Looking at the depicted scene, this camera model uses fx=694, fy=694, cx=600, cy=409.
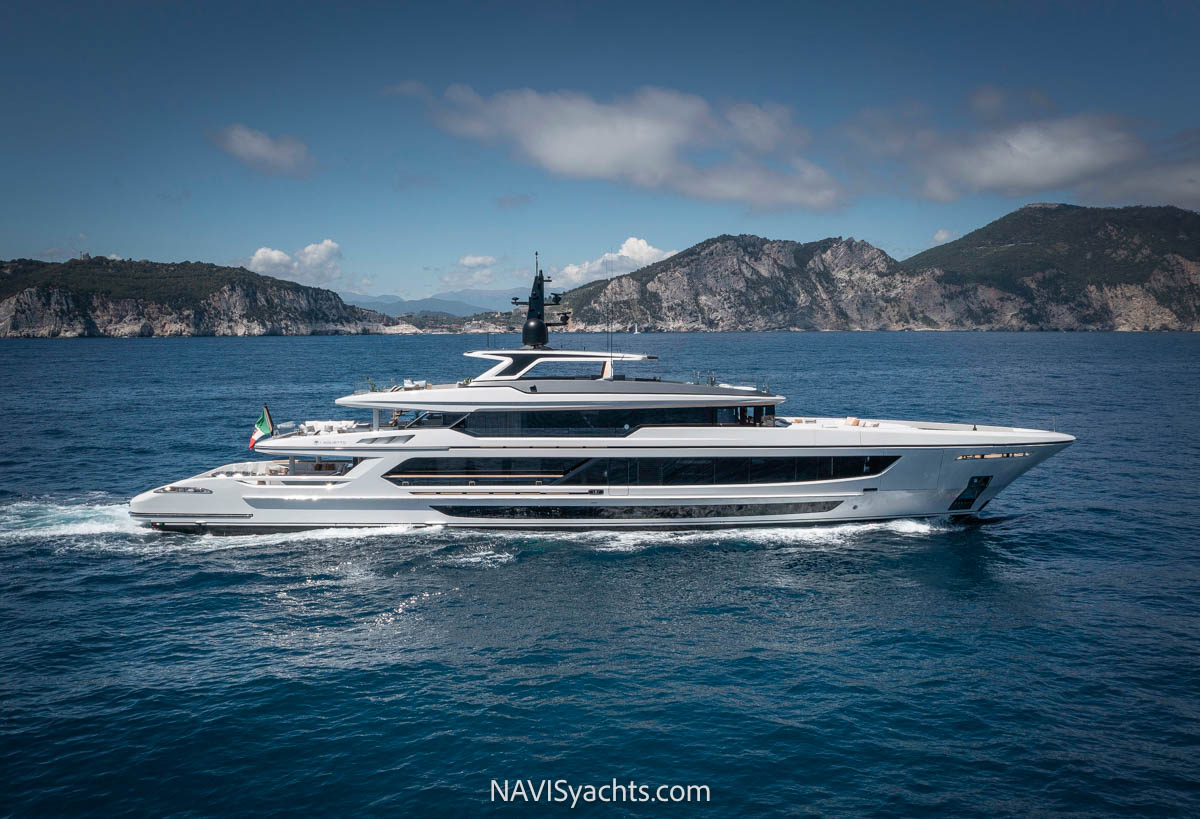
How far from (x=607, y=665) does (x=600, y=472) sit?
9.80m

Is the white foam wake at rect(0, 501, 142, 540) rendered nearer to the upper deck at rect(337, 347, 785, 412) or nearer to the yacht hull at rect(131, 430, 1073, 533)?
A: the yacht hull at rect(131, 430, 1073, 533)

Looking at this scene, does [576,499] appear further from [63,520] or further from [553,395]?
[63,520]

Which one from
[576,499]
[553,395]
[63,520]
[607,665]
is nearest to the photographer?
[607,665]

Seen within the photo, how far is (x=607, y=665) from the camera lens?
50.9 ft

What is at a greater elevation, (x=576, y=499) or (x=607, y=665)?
(x=576, y=499)

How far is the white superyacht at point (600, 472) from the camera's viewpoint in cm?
2419

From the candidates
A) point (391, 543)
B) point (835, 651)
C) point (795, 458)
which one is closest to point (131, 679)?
point (391, 543)

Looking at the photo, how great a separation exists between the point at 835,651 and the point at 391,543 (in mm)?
14512

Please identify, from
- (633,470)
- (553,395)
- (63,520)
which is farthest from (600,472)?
(63,520)

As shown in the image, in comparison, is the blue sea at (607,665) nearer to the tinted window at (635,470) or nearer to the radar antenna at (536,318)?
the tinted window at (635,470)

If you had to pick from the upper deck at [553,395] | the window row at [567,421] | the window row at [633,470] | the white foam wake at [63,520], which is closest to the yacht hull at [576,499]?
the window row at [633,470]

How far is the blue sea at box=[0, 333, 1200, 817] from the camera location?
1171 cm

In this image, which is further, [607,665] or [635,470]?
[635,470]

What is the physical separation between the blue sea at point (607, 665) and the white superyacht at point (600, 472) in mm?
947
